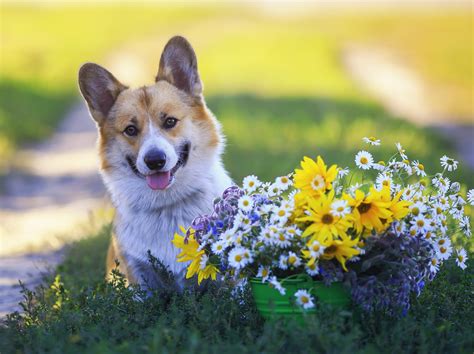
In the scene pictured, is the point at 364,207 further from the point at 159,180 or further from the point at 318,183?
the point at 159,180

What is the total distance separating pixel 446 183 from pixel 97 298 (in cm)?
198

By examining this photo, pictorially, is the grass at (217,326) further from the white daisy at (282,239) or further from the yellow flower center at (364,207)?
the yellow flower center at (364,207)

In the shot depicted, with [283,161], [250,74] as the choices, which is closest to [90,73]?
[283,161]

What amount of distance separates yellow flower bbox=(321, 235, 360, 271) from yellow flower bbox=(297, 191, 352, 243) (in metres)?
0.03

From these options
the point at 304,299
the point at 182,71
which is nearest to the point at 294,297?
the point at 304,299

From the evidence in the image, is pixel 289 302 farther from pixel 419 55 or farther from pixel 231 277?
pixel 419 55

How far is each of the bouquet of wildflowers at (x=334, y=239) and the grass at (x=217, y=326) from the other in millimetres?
157

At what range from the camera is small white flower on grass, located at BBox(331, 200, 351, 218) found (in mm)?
3406

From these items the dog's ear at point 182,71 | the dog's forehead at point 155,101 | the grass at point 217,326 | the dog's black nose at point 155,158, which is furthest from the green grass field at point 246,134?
the dog's ear at point 182,71

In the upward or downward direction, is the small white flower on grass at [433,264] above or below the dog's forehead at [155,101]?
below

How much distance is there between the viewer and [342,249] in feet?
11.2

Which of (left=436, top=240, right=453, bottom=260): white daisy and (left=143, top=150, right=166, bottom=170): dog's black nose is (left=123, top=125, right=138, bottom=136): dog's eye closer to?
(left=143, top=150, right=166, bottom=170): dog's black nose

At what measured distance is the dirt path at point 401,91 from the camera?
13455 mm

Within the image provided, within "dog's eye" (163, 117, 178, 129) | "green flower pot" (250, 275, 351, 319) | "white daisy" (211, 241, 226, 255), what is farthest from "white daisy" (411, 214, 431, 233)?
"dog's eye" (163, 117, 178, 129)
